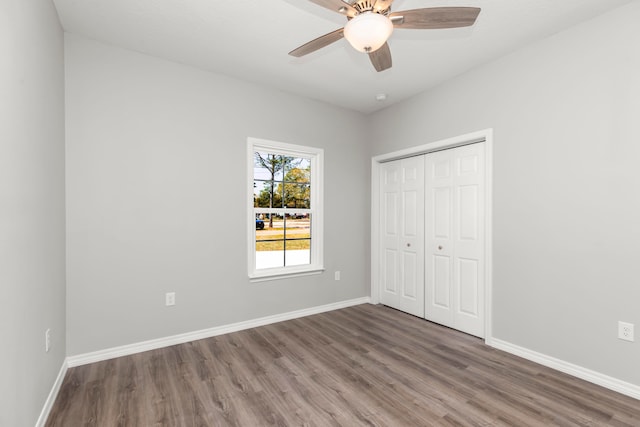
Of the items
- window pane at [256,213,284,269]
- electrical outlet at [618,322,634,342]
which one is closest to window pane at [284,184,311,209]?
window pane at [256,213,284,269]

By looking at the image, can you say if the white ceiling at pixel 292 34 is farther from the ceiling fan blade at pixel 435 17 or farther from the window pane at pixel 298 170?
the window pane at pixel 298 170

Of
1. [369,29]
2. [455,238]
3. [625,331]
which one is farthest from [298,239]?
[625,331]

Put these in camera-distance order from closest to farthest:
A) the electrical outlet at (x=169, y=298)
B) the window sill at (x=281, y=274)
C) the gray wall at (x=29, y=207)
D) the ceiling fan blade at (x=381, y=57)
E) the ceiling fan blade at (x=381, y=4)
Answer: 1. the gray wall at (x=29, y=207)
2. the ceiling fan blade at (x=381, y=4)
3. the ceiling fan blade at (x=381, y=57)
4. the electrical outlet at (x=169, y=298)
5. the window sill at (x=281, y=274)

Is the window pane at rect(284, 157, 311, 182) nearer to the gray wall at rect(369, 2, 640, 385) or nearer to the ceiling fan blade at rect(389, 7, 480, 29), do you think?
the gray wall at rect(369, 2, 640, 385)

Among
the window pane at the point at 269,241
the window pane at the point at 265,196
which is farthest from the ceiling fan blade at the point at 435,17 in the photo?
the window pane at the point at 269,241

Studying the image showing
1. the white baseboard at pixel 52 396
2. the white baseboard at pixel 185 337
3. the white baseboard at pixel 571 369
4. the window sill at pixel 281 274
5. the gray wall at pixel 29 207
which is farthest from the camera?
the window sill at pixel 281 274

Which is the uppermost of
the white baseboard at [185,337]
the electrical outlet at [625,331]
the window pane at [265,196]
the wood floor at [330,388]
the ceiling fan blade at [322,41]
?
the ceiling fan blade at [322,41]

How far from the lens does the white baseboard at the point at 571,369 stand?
2115 mm

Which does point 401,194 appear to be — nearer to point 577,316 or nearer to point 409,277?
point 409,277

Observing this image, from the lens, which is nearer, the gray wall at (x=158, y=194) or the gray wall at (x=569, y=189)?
the gray wall at (x=569, y=189)

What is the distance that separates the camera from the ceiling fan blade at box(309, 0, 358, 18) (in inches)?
61.1

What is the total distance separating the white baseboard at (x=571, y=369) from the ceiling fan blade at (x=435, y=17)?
2601mm

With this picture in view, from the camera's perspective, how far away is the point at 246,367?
98.6 inches

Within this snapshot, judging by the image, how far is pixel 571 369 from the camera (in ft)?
7.81
